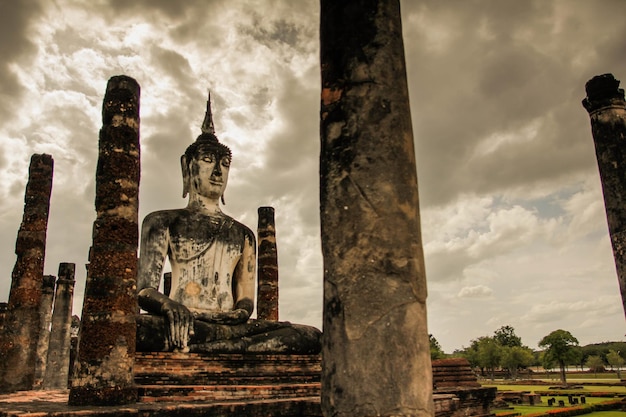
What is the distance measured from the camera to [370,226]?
126 inches

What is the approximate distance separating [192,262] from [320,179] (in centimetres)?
634

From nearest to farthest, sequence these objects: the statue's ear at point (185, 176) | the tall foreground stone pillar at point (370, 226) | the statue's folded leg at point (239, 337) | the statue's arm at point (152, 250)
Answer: the tall foreground stone pillar at point (370, 226) < the statue's folded leg at point (239, 337) < the statue's arm at point (152, 250) < the statue's ear at point (185, 176)

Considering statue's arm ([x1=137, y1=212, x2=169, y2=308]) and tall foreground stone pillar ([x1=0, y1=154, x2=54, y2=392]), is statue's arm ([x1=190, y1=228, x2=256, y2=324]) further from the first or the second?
tall foreground stone pillar ([x1=0, y1=154, x2=54, y2=392])

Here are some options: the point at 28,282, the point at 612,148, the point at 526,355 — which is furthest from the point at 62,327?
the point at 526,355

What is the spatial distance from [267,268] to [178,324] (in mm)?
7432

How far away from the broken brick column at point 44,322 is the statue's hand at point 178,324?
48.0 ft

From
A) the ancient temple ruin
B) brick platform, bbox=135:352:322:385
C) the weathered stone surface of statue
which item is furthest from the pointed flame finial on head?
the ancient temple ruin

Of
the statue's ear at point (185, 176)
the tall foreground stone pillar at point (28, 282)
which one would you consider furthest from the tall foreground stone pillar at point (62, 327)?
the statue's ear at point (185, 176)

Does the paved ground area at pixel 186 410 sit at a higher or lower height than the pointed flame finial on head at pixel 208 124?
lower

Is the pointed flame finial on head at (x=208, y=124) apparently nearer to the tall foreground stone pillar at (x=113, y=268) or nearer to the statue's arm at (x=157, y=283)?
the statue's arm at (x=157, y=283)

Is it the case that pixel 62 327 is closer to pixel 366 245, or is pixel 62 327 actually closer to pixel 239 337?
pixel 239 337

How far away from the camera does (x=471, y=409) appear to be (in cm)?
866

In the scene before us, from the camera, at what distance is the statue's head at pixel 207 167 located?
392 inches

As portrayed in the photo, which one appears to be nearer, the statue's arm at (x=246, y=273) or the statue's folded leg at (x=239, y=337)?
the statue's folded leg at (x=239, y=337)
